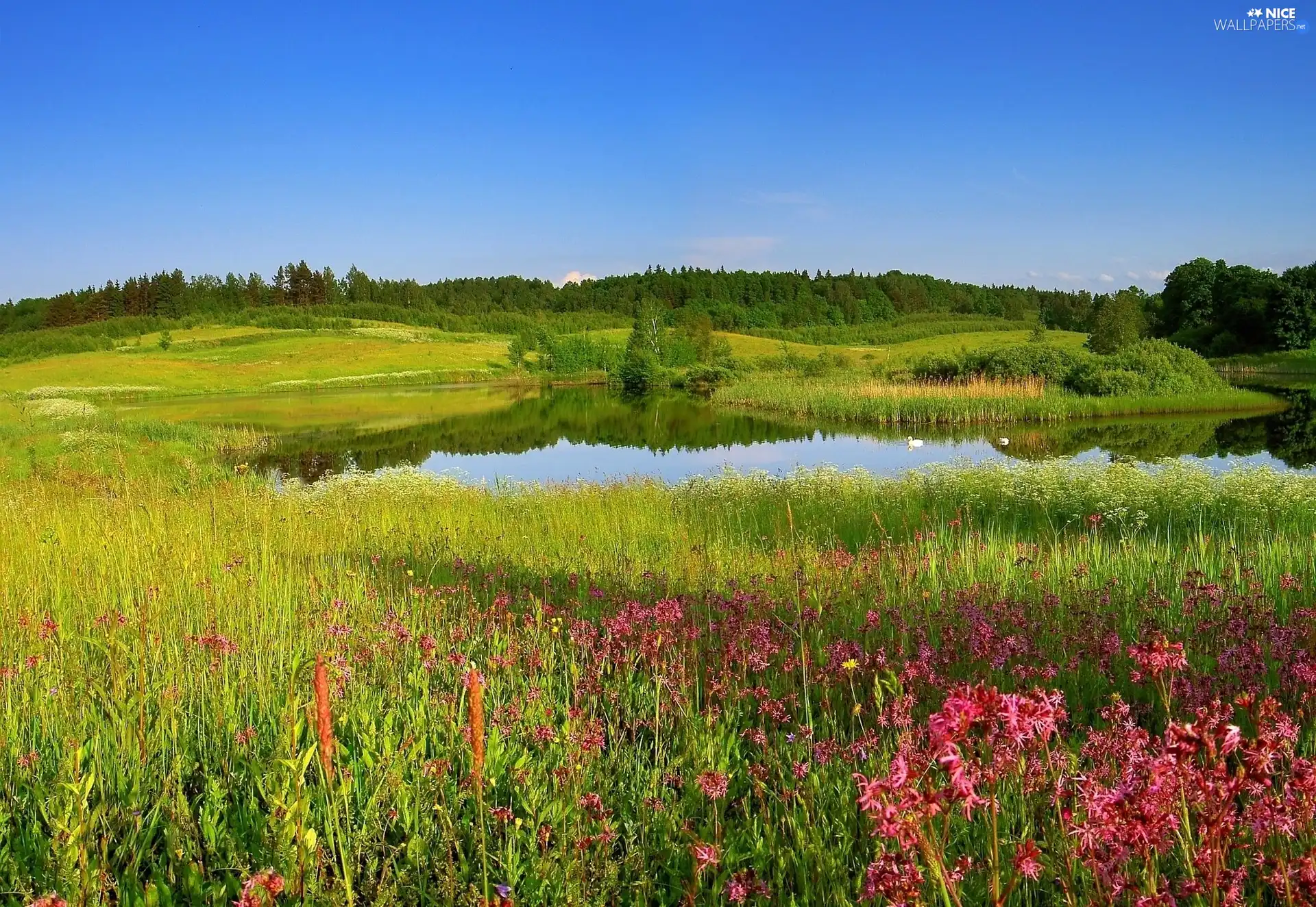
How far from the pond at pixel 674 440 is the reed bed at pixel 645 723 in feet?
30.0

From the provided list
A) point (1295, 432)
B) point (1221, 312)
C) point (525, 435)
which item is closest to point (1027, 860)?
point (1295, 432)

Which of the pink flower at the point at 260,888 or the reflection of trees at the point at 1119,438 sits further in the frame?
the reflection of trees at the point at 1119,438

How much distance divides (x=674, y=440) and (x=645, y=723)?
25.8m

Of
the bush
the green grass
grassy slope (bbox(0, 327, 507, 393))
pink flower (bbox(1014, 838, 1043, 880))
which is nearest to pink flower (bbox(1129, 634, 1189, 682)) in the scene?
pink flower (bbox(1014, 838, 1043, 880))

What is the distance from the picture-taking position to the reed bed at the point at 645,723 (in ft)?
5.05

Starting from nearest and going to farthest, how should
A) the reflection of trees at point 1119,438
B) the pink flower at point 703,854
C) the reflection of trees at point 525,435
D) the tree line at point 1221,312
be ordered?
the pink flower at point 703,854 → the reflection of trees at point 1119,438 → the reflection of trees at point 525,435 → the tree line at point 1221,312

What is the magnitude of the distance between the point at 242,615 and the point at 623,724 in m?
2.29

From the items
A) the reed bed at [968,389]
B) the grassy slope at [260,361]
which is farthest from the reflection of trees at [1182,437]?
the grassy slope at [260,361]

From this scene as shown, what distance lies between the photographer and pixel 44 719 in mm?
3105

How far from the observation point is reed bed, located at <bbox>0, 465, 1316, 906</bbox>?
1.54 m

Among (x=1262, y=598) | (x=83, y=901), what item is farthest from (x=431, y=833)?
(x=1262, y=598)

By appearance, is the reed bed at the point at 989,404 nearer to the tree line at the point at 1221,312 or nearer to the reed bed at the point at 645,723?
the tree line at the point at 1221,312

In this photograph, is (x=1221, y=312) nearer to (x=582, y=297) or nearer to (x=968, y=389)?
(x=968, y=389)

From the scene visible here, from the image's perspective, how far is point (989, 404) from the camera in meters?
31.7
